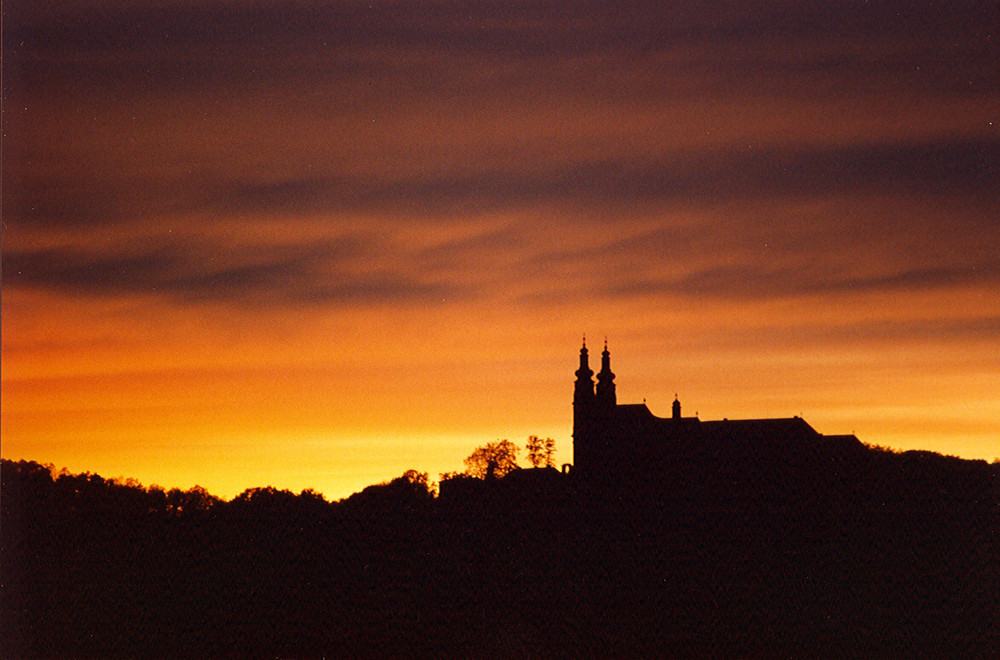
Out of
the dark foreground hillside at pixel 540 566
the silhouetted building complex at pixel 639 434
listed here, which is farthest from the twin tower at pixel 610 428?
the dark foreground hillside at pixel 540 566

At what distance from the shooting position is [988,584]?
73.2 m

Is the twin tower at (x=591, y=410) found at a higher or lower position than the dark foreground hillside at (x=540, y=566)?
higher

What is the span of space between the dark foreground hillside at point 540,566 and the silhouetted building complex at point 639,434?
1.39 m

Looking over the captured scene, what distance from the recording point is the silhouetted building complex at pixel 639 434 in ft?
341

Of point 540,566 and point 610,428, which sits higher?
point 610,428

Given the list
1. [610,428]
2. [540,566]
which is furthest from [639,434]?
[540,566]

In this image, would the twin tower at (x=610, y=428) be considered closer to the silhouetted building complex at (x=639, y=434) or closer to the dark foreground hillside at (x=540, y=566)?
the silhouetted building complex at (x=639, y=434)

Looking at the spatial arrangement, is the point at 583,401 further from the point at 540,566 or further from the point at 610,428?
the point at 540,566

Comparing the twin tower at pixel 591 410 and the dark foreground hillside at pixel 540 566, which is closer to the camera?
the dark foreground hillside at pixel 540 566

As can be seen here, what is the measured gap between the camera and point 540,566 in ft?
273

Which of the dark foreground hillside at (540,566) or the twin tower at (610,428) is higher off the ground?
the twin tower at (610,428)

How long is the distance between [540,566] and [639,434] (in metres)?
26.2

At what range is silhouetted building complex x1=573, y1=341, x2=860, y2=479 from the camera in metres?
104

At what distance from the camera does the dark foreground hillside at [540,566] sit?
70000 millimetres
